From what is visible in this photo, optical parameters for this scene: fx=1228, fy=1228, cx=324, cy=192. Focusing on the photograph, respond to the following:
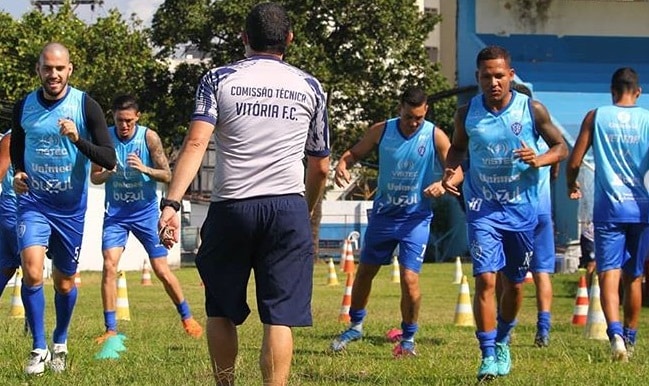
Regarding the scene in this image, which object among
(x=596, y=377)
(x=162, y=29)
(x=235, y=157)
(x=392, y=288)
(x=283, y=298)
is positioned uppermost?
(x=162, y=29)

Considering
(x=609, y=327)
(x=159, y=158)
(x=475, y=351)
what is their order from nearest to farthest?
(x=609, y=327) < (x=475, y=351) < (x=159, y=158)

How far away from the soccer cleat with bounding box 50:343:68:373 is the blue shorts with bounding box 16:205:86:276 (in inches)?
20.3

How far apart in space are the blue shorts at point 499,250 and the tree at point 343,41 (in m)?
30.9

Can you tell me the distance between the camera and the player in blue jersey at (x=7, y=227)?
9258 mm

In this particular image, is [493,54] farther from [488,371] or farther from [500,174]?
[488,371]

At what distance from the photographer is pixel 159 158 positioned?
1106 cm

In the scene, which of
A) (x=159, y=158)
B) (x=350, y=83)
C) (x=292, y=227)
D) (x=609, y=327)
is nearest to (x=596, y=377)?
(x=609, y=327)

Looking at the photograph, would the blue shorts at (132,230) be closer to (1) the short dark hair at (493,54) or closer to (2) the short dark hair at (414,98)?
(2) the short dark hair at (414,98)

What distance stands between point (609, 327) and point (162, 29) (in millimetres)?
33472

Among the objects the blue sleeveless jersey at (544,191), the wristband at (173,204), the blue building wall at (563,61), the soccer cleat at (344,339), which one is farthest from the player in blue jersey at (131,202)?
the blue building wall at (563,61)

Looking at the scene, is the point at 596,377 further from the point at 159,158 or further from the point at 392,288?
the point at 392,288

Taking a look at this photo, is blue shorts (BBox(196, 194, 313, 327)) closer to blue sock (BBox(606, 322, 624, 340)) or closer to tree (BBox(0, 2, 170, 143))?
blue sock (BBox(606, 322, 624, 340))

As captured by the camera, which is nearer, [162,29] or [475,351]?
[475,351]

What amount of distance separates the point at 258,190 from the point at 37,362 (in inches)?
111
